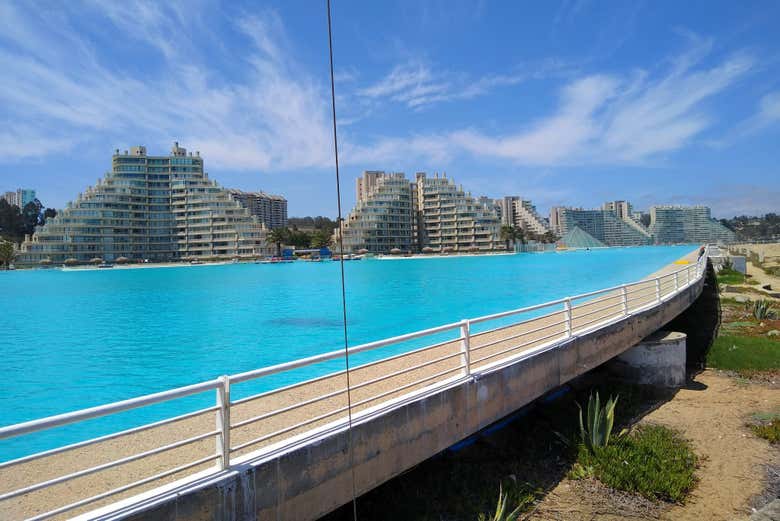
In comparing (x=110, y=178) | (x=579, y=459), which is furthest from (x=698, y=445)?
(x=110, y=178)

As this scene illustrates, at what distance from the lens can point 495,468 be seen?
325 inches

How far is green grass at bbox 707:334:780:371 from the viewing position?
14368 millimetres

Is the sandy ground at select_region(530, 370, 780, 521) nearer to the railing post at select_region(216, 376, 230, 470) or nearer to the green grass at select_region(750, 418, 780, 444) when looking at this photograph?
the green grass at select_region(750, 418, 780, 444)

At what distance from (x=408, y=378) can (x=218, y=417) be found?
5409mm

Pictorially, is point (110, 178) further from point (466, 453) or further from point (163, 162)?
point (466, 453)

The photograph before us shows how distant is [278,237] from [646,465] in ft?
536

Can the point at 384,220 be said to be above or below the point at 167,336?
above

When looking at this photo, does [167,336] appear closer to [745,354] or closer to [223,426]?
[745,354]

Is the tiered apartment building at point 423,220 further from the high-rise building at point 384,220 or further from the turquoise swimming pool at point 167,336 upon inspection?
the turquoise swimming pool at point 167,336

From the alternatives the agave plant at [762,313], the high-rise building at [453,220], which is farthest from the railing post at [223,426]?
the high-rise building at [453,220]

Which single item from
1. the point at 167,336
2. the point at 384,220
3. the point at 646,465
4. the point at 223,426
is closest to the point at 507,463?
the point at 646,465

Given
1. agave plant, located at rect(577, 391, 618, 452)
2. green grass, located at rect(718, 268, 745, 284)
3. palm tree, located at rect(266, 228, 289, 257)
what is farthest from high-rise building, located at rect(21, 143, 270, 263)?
agave plant, located at rect(577, 391, 618, 452)

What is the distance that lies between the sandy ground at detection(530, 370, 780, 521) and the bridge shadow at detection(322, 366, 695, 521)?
1.26 ft

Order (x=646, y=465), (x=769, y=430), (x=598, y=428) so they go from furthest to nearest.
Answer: (x=769, y=430)
(x=598, y=428)
(x=646, y=465)
